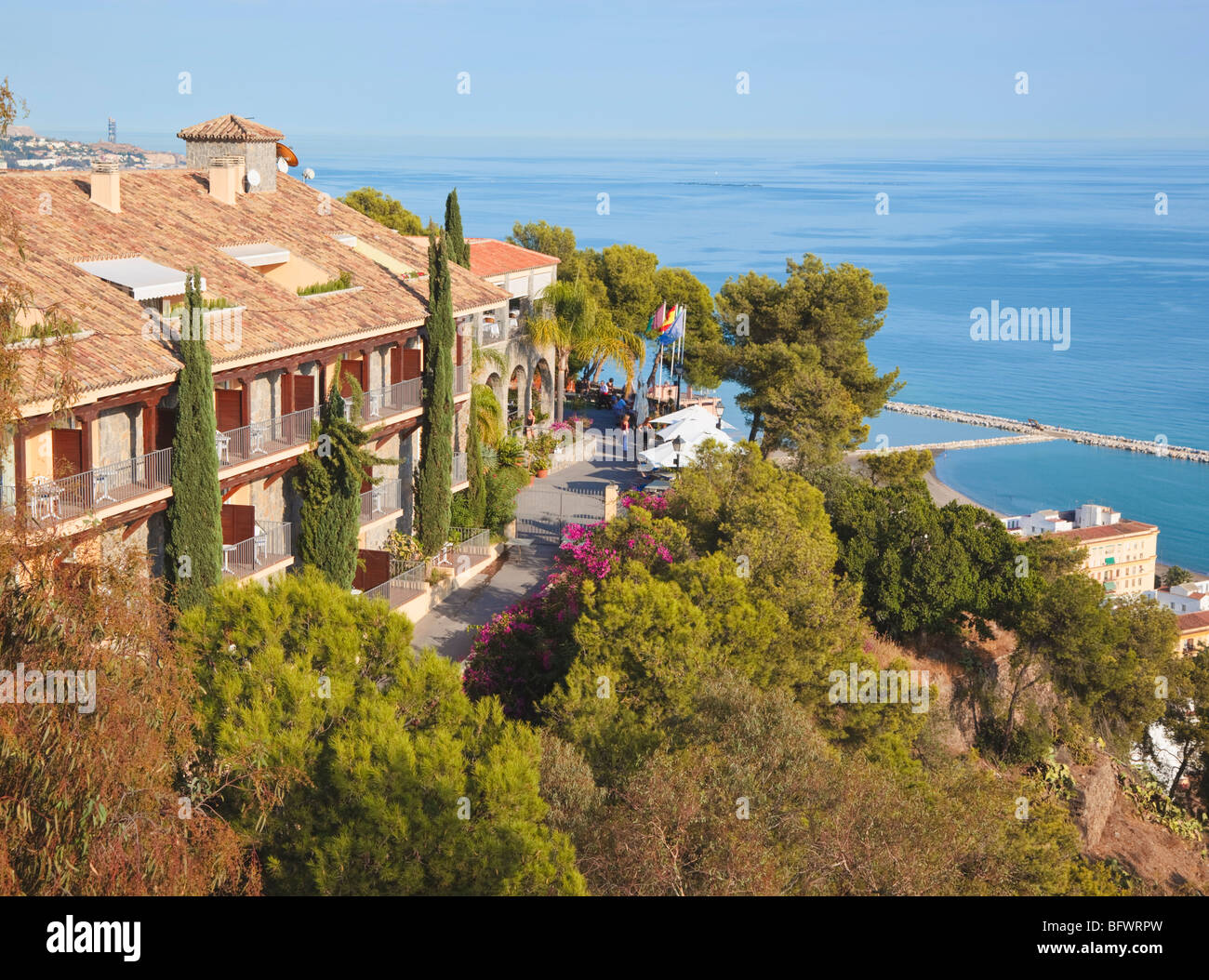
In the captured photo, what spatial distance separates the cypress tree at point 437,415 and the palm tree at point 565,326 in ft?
42.9

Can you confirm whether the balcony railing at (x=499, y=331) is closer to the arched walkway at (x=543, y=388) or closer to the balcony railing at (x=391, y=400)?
the arched walkway at (x=543, y=388)

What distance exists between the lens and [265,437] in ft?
84.0

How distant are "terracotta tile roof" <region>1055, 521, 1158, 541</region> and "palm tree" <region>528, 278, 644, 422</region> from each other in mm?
30687

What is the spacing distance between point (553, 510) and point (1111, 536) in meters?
42.1

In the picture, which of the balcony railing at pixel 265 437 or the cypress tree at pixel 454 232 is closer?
the balcony railing at pixel 265 437

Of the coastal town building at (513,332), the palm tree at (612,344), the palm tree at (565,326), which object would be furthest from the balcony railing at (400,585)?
the palm tree at (612,344)

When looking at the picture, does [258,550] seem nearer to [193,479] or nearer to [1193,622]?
[193,479]

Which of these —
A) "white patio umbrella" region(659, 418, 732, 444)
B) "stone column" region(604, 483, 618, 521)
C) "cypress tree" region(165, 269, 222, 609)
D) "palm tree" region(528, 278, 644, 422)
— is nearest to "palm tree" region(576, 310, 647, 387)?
"palm tree" region(528, 278, 644, 422)

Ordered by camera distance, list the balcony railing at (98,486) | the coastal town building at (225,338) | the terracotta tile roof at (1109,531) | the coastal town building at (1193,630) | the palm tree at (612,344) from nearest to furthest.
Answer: the balcony railing at (98,486) < the coastal town building at (225,338) < the palm tree at (612,344) < the coastal town building at (1193,630) < the terracotta tile roof at (1109,531)

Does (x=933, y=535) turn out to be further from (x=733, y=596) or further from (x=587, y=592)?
(x=587, y=592)

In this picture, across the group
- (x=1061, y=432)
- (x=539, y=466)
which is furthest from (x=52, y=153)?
(x=1061, y=432)

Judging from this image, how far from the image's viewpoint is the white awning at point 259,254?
28578mm

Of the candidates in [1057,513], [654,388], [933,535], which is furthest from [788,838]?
[1057,513]

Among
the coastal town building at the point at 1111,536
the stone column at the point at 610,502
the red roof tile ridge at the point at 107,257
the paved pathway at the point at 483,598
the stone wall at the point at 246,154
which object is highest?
the stone wall at the point at 246,154
